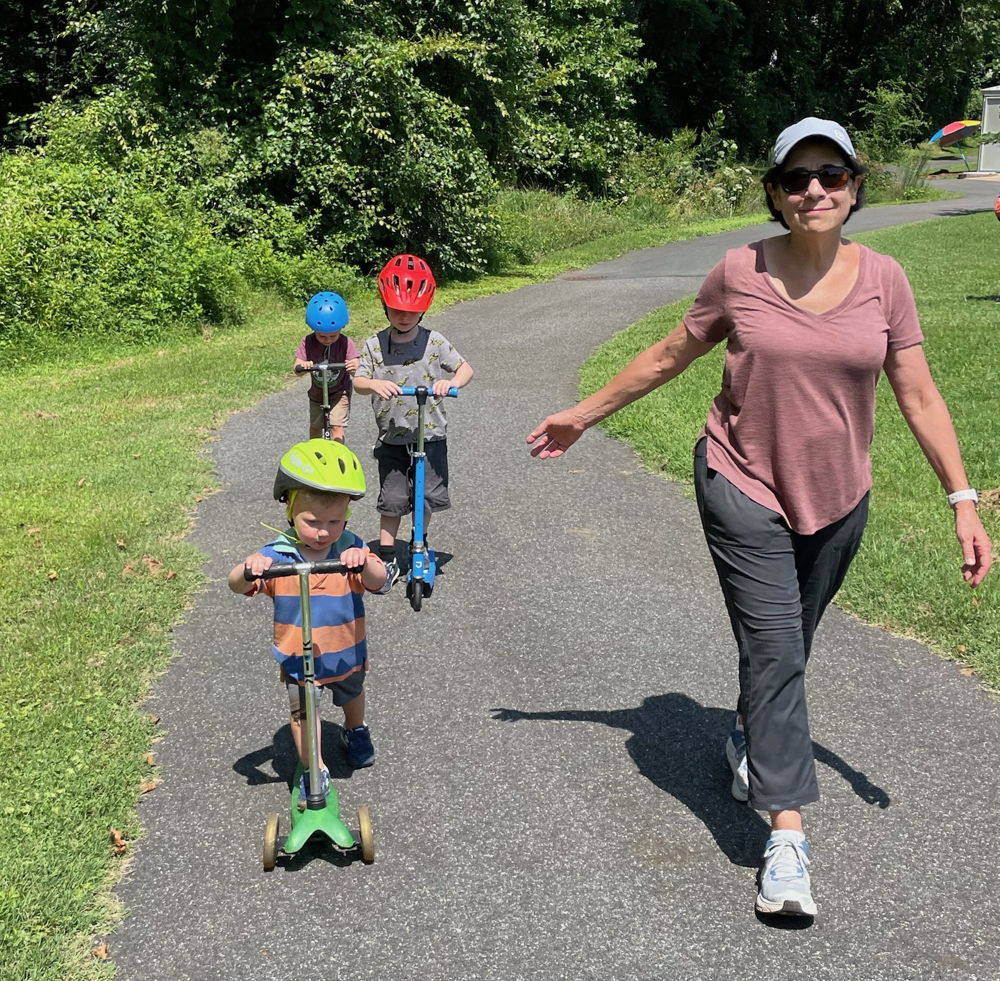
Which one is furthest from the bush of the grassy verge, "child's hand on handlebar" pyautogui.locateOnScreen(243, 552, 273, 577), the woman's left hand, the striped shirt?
the woman's left hand

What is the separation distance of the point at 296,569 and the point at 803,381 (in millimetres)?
1597

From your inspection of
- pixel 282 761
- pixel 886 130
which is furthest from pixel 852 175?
pixel 886 130

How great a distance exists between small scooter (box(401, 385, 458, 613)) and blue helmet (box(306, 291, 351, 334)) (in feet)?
4.82

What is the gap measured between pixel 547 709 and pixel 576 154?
88.6ft

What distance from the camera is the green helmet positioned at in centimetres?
350

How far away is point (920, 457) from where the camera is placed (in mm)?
8422

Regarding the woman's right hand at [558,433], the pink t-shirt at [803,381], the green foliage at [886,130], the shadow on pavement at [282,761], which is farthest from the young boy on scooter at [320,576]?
the green foliage at [886,130]

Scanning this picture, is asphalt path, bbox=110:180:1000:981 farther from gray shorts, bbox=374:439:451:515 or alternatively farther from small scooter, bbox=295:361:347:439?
small scooter, bbox=295:361:347:439

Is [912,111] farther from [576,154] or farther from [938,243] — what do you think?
[938,243]

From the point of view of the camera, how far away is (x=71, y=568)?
645cm

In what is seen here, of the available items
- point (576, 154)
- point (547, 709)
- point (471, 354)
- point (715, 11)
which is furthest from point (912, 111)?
point (547, 709)

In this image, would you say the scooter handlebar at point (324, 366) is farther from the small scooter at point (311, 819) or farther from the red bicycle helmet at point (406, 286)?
the small scooter at point (311, 819)

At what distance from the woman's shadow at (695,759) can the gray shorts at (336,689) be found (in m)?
0.79

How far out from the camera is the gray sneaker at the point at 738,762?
3.97m
